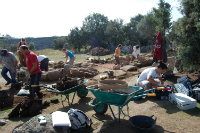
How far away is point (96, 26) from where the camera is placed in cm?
3528

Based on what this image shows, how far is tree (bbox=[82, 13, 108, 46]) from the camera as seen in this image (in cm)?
3249

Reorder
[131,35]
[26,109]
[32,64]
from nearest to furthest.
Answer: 1. [26,109]
2. [32,64]
3. [131,35]

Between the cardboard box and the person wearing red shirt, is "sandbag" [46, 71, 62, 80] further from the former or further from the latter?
the cardboard box

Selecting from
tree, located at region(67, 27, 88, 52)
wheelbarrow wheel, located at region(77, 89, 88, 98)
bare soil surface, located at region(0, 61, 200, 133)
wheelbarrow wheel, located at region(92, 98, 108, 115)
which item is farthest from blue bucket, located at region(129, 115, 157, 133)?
tree, located at region(67, 27, 88, 52)

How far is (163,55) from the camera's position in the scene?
21.5 feet

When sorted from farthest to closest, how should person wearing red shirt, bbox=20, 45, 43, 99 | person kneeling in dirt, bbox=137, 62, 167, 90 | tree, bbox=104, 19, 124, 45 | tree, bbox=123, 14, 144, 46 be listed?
tree, bbox=104, 19, 124, 45 < tree, bbox=123, 14, 144, 46 < person wearing red shirt, bbox=20, 45, 43, 99 < person kneeling in dirt, bbox=137, 62, 167, 90

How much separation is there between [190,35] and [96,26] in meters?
30.5

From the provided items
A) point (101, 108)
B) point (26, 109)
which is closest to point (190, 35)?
point (101, 108)

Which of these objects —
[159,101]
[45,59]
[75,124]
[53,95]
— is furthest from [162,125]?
[45,59]

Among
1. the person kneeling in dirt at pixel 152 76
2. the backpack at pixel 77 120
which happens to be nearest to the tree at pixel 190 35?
the person kneeling in dirt at pixel 152 76

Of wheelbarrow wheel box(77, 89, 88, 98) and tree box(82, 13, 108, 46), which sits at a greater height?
tree box(82, 13, 108, 46)

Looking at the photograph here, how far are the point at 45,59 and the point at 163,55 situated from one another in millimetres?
5652

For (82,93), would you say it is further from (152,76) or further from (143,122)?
(143,122)

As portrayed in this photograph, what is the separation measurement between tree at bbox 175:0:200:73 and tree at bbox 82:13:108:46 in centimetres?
2545
